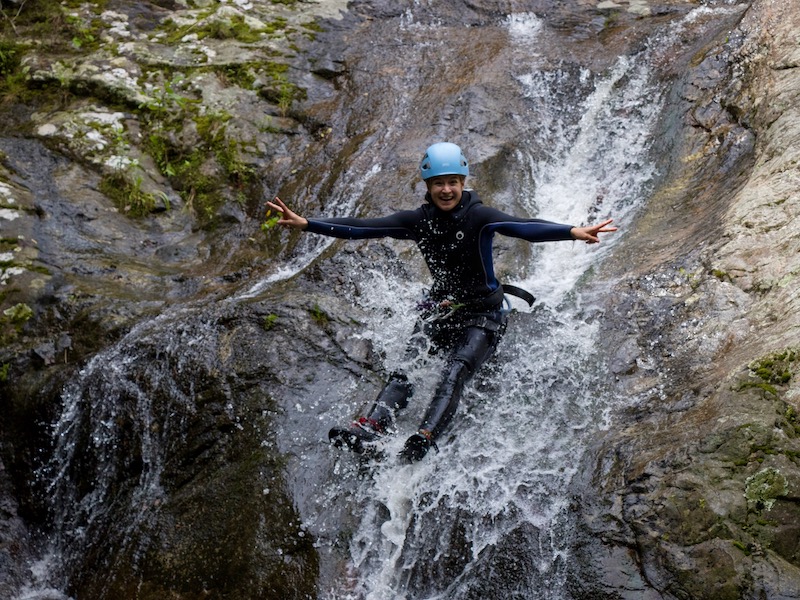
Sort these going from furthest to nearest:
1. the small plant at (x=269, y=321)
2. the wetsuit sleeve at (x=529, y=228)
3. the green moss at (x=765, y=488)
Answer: the small plant at (x=269, y=321)
the wetsuit sleeve at (x=529, y=228)
the green moss at (x=765, y=488)

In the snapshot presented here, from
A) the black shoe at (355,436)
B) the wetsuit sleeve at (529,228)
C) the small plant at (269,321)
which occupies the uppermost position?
the wetsuit sleeve at (529,228)

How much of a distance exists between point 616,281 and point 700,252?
79cm

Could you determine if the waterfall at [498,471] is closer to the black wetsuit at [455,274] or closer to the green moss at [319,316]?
the black wetsuit at [455,274]

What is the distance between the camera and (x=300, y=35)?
11.3m

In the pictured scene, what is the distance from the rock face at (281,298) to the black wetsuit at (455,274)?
795 millimetres

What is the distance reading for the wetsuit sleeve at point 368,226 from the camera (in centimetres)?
538

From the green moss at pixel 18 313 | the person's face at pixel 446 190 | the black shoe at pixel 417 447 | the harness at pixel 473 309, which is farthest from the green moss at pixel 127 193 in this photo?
the black shoe at pixel 417 447

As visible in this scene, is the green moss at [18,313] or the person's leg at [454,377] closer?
the person's leg at [454,377]

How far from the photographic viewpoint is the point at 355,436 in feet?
16.1

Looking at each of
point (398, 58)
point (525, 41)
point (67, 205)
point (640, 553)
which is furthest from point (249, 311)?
point (525, 41)

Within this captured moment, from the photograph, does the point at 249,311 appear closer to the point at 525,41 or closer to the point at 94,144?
the point at 94,144

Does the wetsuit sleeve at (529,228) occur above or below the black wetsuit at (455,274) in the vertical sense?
above

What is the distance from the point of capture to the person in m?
5.00

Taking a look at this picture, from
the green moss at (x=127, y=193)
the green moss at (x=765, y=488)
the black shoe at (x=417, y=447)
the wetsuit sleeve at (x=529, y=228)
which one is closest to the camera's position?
the green moss at (x=765, y=488)
